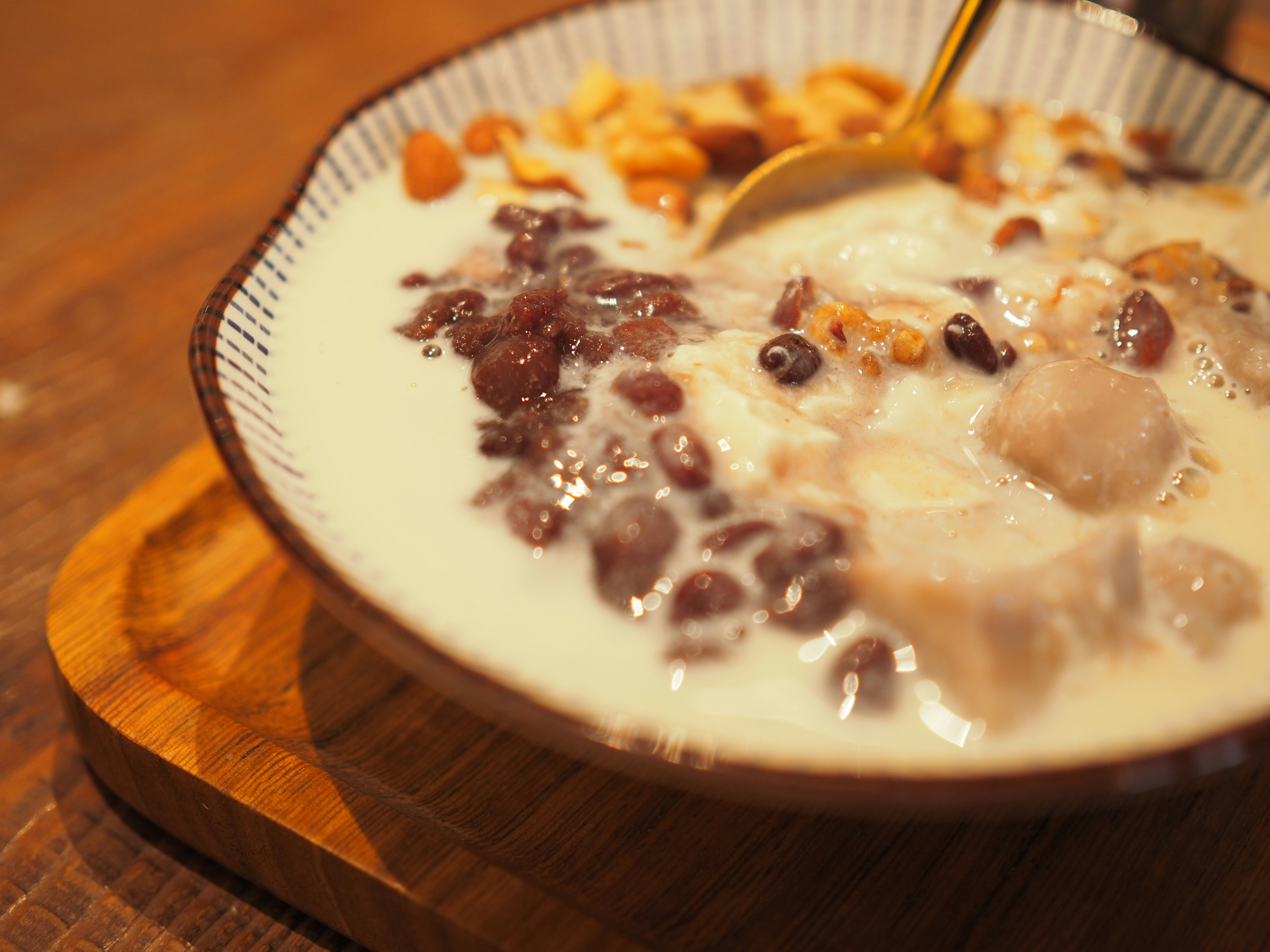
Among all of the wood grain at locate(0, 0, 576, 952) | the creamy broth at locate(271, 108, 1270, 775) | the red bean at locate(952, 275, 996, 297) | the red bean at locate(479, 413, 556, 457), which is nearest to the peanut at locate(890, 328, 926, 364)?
the creamy broth at locate(271, 108, 1270, 775)

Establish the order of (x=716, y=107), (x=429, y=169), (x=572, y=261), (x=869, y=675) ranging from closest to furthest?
1. (x=869, y=675)
2. (x=572, y=261)
3. (x=429, y=169)
4. (x=716, y=107)

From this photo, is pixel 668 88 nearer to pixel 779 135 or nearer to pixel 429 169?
pixel 779 135

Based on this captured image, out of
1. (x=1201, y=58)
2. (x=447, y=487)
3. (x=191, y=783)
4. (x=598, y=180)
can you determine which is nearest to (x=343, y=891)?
(x=191, y=783)

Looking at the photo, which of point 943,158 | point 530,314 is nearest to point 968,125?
point 943,158

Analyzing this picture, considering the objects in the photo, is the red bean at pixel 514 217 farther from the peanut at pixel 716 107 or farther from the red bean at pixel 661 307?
the peanut at pixel 716 107

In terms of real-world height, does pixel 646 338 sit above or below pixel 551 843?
above

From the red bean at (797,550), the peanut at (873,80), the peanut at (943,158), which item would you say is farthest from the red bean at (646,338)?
the peanut at (873,80)

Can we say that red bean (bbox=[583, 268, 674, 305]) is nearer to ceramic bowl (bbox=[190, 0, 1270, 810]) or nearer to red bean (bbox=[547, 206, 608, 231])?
red bean (bbox=[547, 206, 608, 231])
